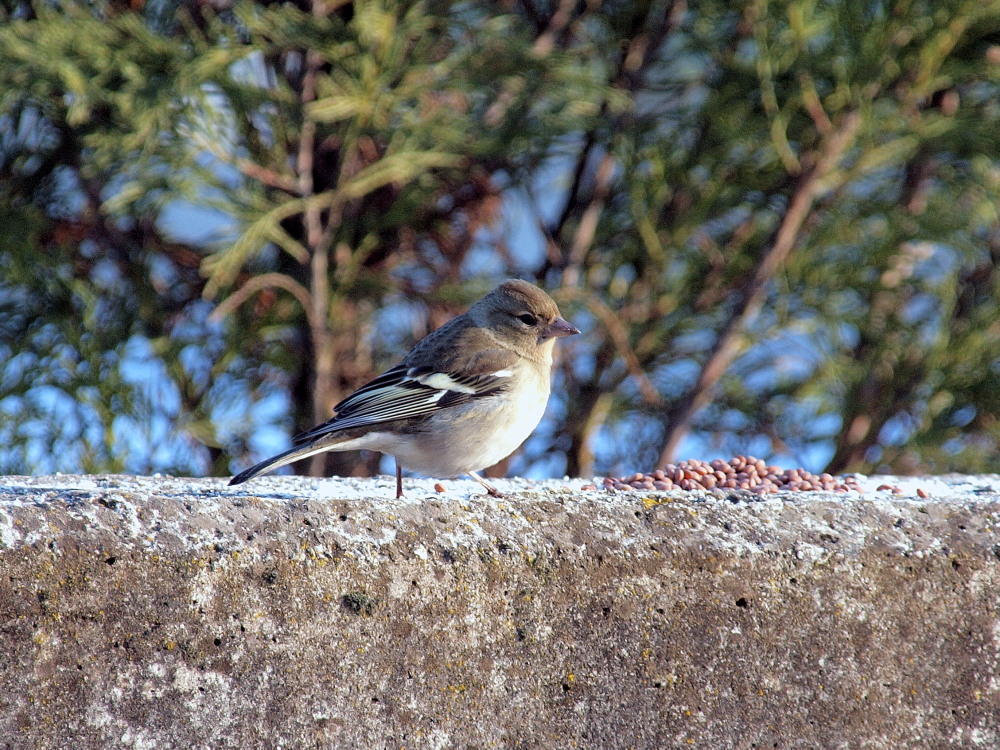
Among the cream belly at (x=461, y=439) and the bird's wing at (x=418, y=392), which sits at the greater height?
the bird's wing at (x=418, y=392)

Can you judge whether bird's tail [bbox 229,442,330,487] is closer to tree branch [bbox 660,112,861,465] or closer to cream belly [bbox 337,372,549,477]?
cream belly [bbox 337,372,549,477]

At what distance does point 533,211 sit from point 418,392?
3.62m

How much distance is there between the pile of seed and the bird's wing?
1.54 feet

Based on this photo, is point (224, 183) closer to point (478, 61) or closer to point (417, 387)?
point (478, 61)

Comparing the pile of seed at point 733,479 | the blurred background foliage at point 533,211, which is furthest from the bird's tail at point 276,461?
the blurred background foliage at point 533,211

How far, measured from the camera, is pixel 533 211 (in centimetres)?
674

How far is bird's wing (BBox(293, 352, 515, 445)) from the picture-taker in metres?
3.17

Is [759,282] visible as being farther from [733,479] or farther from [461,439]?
[461,439]

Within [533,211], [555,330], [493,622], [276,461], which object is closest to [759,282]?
[533,211]

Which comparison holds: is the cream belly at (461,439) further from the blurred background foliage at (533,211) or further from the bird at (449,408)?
the blurred background foliage at (533,211)

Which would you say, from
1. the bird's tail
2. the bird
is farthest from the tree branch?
the bird's tail

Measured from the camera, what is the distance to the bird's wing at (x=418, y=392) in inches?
125

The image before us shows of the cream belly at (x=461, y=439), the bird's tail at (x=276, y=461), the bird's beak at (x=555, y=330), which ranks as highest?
the bird's beak at (x=555, y=330)

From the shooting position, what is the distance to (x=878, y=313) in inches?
276
